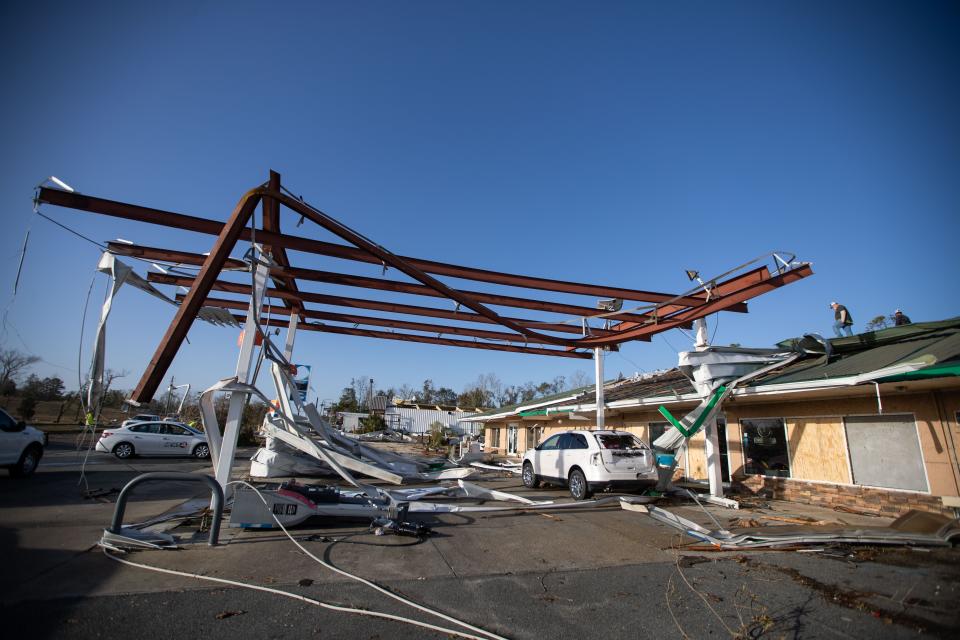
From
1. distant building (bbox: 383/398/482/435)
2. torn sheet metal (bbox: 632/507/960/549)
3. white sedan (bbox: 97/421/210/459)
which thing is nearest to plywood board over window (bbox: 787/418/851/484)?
torn sheet metal (bbox: 632/507/960/549)

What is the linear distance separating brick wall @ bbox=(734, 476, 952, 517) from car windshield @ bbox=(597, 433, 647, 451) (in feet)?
A: 11.5

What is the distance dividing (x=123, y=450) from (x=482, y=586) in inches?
755

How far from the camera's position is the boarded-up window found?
803 cm

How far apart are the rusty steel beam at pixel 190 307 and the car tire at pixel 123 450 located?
598 inches

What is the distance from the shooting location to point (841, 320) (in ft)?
38.9

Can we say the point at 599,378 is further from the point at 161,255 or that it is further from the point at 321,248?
the point at 161,255

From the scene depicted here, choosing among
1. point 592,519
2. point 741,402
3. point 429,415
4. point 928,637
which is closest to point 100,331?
point 592,519

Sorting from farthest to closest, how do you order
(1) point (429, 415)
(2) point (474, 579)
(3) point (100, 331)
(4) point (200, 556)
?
(1) point (429, 415), (3) point (100, 331), (4) point (200, 556), (2) point (474, 579)

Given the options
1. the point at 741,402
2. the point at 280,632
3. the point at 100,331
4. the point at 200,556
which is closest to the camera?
the point at 280,632

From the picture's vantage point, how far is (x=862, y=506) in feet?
27.9

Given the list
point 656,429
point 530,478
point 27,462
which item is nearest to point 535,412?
point 656,429

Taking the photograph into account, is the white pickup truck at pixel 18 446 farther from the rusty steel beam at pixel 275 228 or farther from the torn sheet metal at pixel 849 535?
the torn sheet metal at pixel 849 535

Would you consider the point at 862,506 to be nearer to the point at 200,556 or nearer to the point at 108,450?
the point at 200,556

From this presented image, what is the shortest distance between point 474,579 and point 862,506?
886 cm
